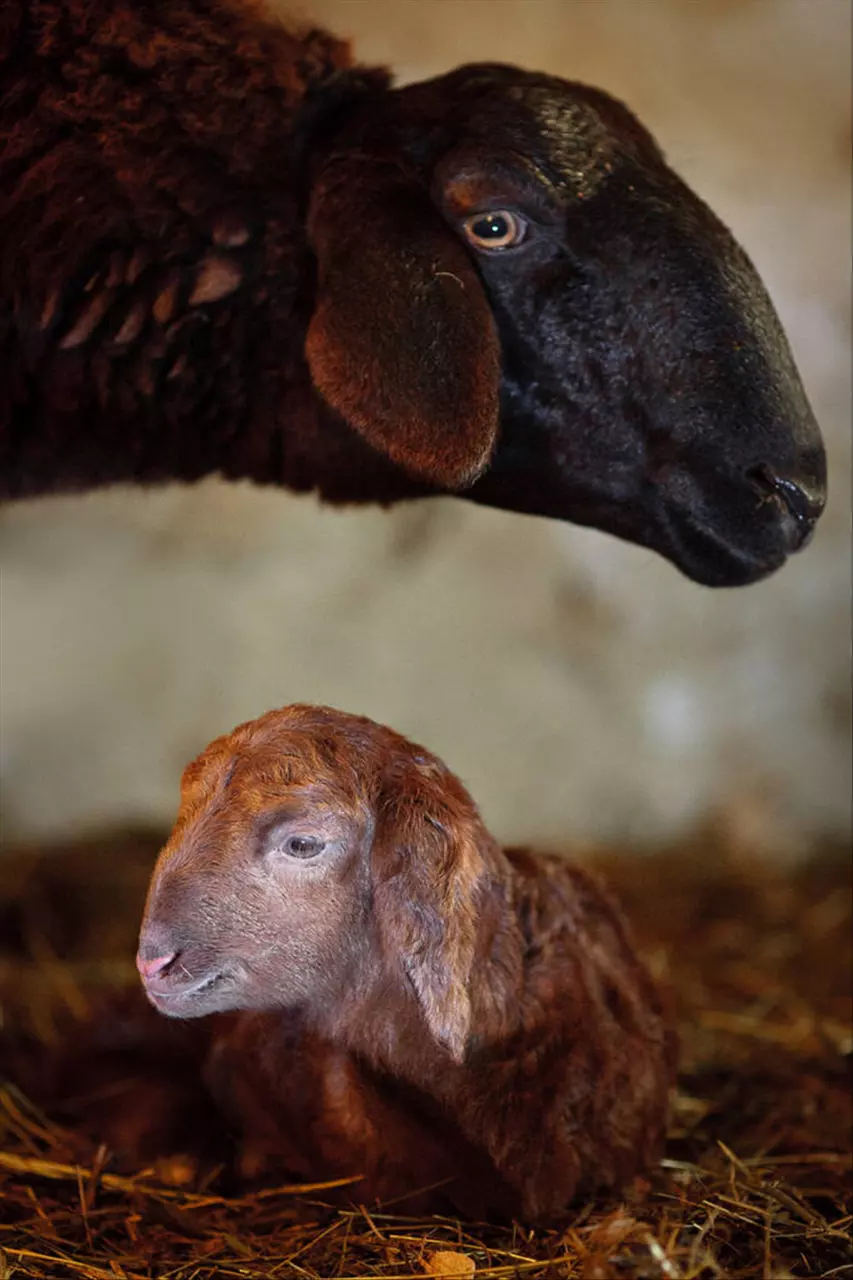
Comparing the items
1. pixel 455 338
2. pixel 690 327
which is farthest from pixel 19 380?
pixel 690 327

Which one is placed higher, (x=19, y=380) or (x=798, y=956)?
(x=19, y=380)

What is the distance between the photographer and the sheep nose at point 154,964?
156cm

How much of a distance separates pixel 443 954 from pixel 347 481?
88 centimetres

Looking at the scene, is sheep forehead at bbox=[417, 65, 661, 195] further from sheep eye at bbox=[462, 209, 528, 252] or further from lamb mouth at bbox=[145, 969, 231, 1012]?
lamb mouth at bbox=[145, 969, 231, 1012]

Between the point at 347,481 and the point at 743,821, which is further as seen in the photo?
the point at 743,821

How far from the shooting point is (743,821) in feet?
9.46

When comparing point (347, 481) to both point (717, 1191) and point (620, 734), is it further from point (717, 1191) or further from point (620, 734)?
point (717, 1191)

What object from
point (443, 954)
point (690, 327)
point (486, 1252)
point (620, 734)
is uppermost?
point (690, 327)

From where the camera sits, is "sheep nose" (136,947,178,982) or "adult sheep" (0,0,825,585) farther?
"adult sheep" (0,0,825,585)

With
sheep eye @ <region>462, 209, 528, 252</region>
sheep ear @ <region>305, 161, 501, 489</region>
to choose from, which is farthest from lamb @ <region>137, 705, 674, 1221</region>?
sheep eye @ <region>462, 209, 528, 252</region>

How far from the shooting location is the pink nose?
5.11 ft

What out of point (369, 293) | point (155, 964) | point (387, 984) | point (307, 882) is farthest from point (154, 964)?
point (369, 293)

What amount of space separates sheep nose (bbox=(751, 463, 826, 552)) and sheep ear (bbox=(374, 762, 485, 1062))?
2.37 ft

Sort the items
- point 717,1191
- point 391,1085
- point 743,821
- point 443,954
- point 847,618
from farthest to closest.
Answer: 1. point 743,821
2. point 847,618
3. point 717,1191
4. point 391,1085
5. point 443,954
